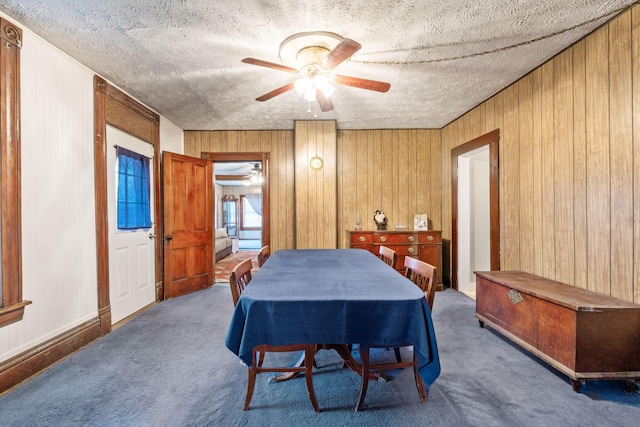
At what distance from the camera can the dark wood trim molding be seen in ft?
6.26

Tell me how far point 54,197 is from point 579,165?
433 centimetres

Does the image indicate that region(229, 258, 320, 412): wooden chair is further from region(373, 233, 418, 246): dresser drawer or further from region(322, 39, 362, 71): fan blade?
region(373, 233, 418, 246): dresser drawer

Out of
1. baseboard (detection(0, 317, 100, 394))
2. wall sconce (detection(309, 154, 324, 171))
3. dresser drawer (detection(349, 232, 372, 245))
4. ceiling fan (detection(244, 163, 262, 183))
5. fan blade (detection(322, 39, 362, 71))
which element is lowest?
baseboard (detection(0, 317, 100, 394))

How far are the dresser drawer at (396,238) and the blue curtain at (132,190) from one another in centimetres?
316

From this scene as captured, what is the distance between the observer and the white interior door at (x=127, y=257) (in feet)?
9.86

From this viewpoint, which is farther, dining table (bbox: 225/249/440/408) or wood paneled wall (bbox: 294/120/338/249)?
wood paneled wall (bbox: 294/120/338/249)

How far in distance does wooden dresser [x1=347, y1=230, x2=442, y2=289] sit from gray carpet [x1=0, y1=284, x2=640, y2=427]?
173cm

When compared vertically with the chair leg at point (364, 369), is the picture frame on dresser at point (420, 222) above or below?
above

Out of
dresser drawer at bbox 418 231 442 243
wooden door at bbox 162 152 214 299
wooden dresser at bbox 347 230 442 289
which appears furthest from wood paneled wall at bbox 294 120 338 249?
wooden door at bbox 162 152 214 299

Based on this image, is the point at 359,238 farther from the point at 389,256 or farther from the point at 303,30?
the point at 303,30

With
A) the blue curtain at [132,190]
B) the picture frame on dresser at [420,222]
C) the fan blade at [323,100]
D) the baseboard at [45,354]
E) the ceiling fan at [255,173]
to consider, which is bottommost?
the baseboard at [45,354]

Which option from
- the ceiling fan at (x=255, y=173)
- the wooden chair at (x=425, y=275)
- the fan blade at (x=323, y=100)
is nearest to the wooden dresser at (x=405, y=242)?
the wooden chair at (x=425, y=275)

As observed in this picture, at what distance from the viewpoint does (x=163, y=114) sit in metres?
3.94

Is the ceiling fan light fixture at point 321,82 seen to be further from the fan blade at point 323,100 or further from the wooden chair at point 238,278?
the wooden chair at point 238,278
